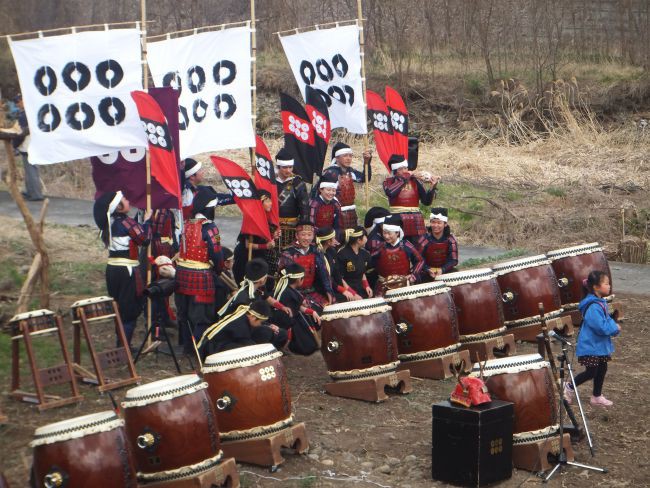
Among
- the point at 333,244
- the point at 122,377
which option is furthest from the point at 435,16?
the point at 122,377

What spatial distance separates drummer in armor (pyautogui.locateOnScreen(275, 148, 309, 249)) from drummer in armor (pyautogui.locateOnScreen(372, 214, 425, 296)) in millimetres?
850

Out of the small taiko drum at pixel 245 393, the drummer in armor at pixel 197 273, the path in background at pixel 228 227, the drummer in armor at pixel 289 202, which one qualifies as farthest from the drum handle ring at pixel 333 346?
the path in background at pixel 228 227

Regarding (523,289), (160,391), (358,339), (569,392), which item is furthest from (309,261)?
(160,391)

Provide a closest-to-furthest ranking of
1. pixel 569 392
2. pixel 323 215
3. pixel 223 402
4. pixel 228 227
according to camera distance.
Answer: pixel 223 402
pixel 569 392
pixel 323 215
pixel 228 227

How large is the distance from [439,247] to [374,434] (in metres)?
3.27

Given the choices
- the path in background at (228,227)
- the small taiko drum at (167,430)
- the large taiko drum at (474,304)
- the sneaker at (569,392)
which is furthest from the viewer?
the path in background at (228,227)

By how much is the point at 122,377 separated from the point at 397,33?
58.8 feet

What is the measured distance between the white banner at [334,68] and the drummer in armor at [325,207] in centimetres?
120

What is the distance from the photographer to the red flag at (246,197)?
9039 mm

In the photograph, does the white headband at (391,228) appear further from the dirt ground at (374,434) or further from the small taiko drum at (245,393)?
the small taiko drum at (245,393)

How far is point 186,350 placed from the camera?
29.2 ft

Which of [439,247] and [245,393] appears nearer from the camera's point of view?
[245,393]

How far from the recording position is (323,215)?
10297mm

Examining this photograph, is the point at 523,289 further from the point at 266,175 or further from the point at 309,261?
the point at 266,175
